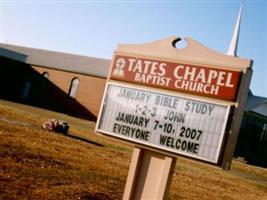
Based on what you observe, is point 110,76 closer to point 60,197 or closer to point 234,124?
Result: point 234,124

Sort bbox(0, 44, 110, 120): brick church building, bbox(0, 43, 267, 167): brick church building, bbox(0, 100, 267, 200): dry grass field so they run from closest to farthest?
bbox(0, 100, 267, 200): dry grass field → bbox(0, 43, 267, 167): brick church building → bbox(0, 44, 110, 120): brick church building

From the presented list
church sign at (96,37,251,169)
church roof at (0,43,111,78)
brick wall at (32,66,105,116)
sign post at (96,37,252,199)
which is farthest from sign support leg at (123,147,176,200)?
church roof at (0,43,111,78)

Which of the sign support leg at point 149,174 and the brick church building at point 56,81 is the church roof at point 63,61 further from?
the sign support leg at point 149,174

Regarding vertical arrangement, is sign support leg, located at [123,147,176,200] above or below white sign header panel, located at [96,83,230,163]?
below

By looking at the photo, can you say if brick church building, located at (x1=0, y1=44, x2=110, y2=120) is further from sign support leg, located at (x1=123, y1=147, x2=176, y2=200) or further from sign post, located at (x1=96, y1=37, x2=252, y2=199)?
sign support leg, located at (x1=123, y1=147, x2=176, y2=200)

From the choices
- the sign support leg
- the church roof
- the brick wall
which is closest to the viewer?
the sign support leg

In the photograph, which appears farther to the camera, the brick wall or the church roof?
A: the church roof

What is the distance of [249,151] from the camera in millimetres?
43031

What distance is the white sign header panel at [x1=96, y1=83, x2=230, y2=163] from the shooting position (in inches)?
239

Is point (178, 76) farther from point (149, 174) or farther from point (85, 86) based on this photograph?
point (85, 86)

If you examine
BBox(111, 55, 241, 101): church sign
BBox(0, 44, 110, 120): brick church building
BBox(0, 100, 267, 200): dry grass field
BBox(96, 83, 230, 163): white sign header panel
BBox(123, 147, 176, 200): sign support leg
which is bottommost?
BBox(0, 100, 267, 200): dry grass field

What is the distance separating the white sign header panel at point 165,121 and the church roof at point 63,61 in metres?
39.7

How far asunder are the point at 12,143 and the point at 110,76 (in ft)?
25.5

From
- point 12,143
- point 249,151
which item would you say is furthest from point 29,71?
point 12,143
